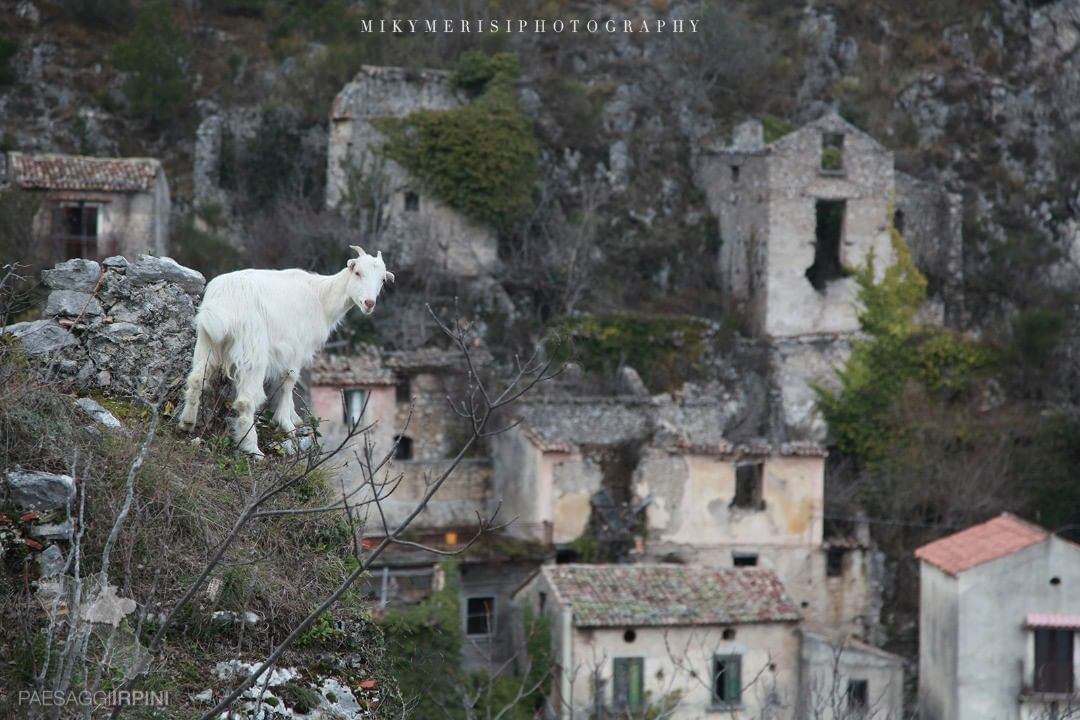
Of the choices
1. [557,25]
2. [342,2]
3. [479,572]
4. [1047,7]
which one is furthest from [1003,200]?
[479,572]

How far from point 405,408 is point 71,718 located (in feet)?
85.1

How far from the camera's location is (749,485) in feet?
110

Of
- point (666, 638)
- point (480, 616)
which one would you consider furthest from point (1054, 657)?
point (480, 616)

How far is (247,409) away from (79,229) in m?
26.7

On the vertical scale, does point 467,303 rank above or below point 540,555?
above

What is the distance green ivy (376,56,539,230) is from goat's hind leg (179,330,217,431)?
29714 mm

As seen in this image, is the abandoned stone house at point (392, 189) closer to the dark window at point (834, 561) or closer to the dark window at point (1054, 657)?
→ the dark window at point (834, 561)

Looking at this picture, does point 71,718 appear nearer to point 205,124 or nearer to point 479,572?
point 479,572

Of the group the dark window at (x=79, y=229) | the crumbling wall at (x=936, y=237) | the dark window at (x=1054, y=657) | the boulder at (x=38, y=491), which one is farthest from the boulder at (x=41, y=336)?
the crumbling wall at (x=936, y=237)

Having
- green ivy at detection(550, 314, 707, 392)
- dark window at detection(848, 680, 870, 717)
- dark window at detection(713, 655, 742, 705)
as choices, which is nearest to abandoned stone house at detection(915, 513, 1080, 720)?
dark window at detection(848, 680, 870, 717)

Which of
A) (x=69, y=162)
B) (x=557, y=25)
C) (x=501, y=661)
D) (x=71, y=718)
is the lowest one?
(x=501, y=661)

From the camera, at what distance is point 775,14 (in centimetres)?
4966

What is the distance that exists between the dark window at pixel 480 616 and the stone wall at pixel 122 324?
19555 millimetres

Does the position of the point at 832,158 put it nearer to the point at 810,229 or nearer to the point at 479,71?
the point at 810,229
